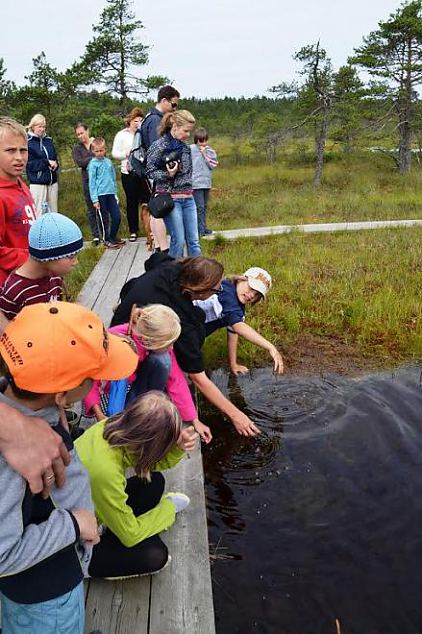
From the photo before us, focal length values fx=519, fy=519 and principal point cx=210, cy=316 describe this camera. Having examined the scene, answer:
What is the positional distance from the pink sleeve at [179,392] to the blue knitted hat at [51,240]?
37.4 inches

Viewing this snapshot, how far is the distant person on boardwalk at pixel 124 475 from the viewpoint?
2.15 metres

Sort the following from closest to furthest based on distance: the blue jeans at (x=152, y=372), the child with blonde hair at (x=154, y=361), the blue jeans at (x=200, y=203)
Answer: the child with blonde hair at (x=154, y=361) → the blue jeans at (x=152, y=372) → the blue jeans at (x=200, y=203)

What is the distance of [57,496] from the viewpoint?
5.54 feet

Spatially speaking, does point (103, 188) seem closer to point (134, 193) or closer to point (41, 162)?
point (134, 193)

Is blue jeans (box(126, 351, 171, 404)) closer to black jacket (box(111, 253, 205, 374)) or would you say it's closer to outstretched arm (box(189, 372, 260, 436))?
black jacket (box(111, 253, 205, 374))

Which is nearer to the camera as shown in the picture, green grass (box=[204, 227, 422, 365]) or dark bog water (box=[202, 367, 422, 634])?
dark bog water (box=[202, 367, 422, 634])

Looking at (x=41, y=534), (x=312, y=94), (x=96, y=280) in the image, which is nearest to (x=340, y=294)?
(x=96, y=280)

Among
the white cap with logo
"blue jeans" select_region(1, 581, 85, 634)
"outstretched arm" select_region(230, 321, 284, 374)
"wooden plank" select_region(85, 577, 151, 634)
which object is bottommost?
"wooden plank" select_region(85, 577, 151, 634)

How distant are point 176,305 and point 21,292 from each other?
39.1 inches

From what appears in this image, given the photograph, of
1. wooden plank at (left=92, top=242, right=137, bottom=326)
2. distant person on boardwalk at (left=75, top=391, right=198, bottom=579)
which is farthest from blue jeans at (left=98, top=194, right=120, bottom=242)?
distant person on boardwalk at (left=75, top=391, right=198, bottom=579)

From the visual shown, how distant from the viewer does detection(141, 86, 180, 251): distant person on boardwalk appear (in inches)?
254

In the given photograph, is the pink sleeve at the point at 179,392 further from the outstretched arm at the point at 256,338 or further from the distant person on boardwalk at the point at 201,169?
the distant person on boardwalk at the point at 201,169

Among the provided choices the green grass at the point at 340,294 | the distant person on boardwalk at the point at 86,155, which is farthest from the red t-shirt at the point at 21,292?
the distant person on boardwalk at the point at 86,155

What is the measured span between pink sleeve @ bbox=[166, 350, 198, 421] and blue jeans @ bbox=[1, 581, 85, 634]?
1.68m
